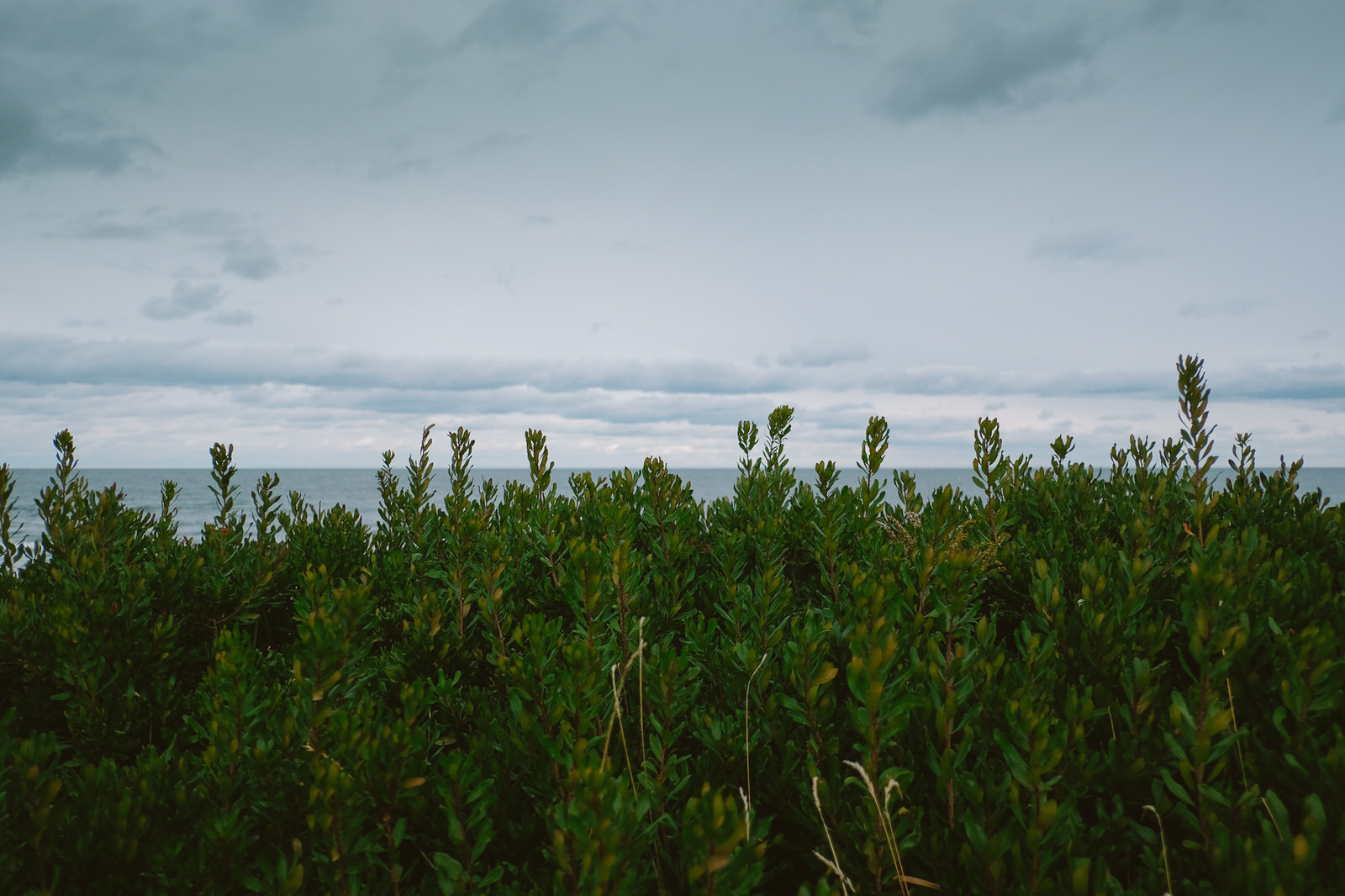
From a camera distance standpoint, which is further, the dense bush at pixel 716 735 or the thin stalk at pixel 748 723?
the thin stalk at pixel 748 723

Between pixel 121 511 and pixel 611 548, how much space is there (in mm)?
4079

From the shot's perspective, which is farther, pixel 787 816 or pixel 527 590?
pixel 527 590

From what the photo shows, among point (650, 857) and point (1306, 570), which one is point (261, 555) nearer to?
point (650, 857)

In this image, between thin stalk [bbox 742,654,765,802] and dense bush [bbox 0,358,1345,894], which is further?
thin stalk [bbox 742,654,765,802]

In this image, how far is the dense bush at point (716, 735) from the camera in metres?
2.07

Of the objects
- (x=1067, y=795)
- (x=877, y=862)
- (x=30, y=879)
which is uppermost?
(x=1067, y=795)

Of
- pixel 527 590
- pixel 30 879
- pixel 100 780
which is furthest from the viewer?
pixel 527 590

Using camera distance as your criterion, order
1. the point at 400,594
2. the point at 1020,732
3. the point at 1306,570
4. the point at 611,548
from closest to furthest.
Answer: the point at 1020,732
the point at 1306,570
the point at 611,548
the point at 400,594

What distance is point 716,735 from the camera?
260cm

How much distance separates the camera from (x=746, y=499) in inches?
210

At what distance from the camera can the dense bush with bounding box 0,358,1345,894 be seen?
81.4 inches

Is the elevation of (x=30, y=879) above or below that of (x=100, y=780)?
below

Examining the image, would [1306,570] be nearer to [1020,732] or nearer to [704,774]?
[1020,732]

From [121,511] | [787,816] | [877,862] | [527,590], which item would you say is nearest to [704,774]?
[787,816]
